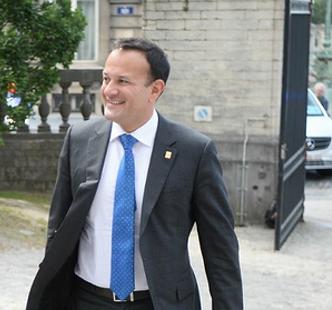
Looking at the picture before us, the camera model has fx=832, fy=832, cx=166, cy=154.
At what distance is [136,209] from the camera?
2.97 meters

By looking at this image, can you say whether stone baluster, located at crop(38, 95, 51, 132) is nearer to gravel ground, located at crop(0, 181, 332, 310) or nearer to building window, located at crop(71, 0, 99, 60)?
gravel ground, located at crop(0, 181, 332, 310)

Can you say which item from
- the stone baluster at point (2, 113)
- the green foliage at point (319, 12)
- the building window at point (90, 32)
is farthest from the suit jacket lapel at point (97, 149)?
the green foliage at point (319, 12)

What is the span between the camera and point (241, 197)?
10.2 metres

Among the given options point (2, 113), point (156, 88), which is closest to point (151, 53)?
point (156, 88)

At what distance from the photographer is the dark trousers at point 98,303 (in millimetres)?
3033

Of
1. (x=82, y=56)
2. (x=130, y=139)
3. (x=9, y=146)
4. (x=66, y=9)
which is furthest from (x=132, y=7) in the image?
(x=130, y=139)

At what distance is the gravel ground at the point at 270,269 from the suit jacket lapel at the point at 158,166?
3351 mm

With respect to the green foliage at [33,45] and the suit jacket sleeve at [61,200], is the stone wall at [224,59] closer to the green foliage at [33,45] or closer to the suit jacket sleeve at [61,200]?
the green foliage at [33,45]

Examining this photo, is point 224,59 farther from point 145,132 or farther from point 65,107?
point 145,132

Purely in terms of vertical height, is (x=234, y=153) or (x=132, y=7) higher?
(x=132, y=7)

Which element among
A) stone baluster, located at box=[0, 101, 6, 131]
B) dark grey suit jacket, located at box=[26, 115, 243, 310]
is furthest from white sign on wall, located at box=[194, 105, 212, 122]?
dark grey suit jacket, located at box=[26, 115, 243, 310]

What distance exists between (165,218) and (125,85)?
492 millimetres

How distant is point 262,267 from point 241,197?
230 cm

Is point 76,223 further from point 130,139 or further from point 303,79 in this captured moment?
point 303,79
